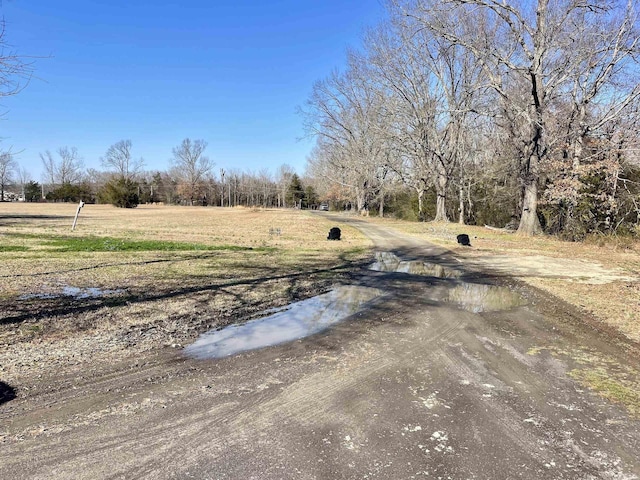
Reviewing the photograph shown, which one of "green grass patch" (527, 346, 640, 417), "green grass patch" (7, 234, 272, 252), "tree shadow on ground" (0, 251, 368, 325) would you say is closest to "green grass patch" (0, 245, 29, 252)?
"green grass patch" (7, 234, 272, 252)

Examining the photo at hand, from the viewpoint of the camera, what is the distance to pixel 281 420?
3180 mm

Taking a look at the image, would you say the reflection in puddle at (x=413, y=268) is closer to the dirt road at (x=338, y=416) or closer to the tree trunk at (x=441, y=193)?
the dirt road at (x=338, y=416)

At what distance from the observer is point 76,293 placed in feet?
23.7

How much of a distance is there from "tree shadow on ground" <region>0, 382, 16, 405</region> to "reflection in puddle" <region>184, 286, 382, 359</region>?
1589 millimetres

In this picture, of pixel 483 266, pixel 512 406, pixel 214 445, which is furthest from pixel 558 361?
pixel 483 266

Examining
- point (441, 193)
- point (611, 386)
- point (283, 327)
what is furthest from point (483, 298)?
point (441, 193)

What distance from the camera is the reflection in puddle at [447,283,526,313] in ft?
23.7

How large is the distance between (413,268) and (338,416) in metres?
8.80

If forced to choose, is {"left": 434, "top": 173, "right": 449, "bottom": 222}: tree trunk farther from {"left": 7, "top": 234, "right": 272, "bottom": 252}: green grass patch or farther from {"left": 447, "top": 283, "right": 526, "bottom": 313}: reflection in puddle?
{"left": 447, "top": 283, "right": 526, "bottom": 313}: reflection in puddle

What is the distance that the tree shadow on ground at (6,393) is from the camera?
3352mm

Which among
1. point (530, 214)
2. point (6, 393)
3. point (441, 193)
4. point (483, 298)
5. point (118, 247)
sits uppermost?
point (441, 193)

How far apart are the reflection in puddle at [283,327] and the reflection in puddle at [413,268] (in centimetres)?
339

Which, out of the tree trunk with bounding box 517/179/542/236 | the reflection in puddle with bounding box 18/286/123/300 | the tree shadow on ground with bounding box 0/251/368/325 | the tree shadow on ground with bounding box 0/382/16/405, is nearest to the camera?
the tree shadow on ground with bounding box 0/382/16/405

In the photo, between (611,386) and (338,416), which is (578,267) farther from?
(338,416)
